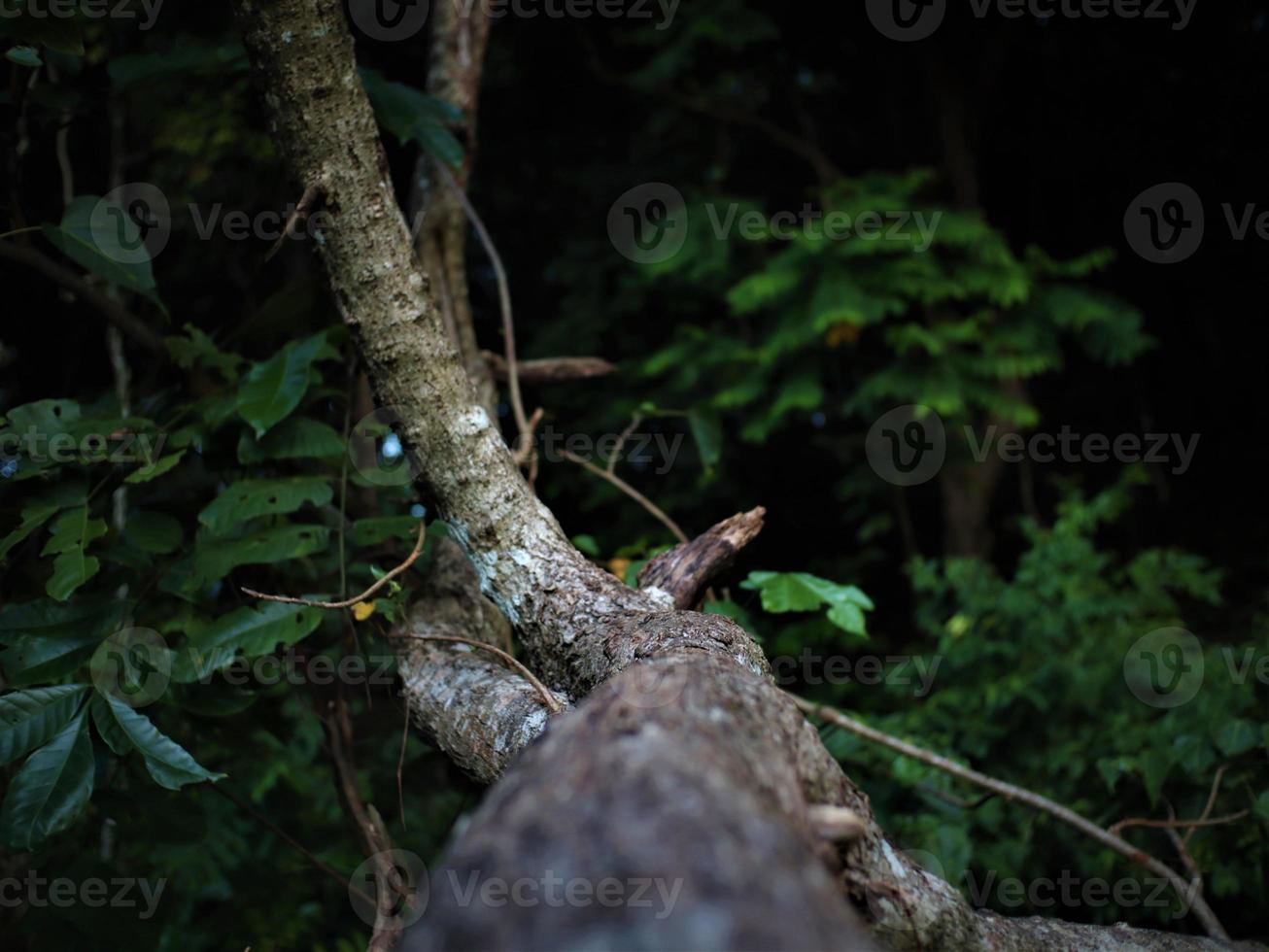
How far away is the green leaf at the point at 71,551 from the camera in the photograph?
4.86ft

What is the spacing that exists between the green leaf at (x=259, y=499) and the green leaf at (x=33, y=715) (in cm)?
34

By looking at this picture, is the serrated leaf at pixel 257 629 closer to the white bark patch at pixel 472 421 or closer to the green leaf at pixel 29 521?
the green leaf at pixel 29 521

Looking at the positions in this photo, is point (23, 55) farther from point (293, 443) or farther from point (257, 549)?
point (257, 549)

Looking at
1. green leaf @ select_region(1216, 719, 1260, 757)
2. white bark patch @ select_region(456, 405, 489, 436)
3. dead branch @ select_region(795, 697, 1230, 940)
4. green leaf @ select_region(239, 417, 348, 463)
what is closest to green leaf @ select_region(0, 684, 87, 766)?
green leaf @ select_region(239, 417, 348, 463)

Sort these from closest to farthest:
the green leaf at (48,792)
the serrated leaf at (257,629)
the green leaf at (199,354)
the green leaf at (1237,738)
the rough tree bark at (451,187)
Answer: the green leaf at (48,792) < the serrated leaf at (257,629) < the green leaf at (1237,738) < the green leaf at (199,354) < the rough tree bark at (451,187)

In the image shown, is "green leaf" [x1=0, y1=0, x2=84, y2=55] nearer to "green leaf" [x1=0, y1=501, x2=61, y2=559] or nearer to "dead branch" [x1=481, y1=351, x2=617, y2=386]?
"green leaf" [x1=0, y1=501, x2=61, y2=559]

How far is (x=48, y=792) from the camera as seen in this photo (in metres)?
1.36

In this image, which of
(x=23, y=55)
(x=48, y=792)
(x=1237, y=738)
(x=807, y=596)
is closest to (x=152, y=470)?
(x=48, y=792)

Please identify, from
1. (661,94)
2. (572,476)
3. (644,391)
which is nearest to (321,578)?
(572,476)

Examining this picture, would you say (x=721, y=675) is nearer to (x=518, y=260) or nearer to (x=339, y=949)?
(x=339, y=949)

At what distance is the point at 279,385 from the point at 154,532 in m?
0.37

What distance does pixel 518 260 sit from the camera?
460 centimetres

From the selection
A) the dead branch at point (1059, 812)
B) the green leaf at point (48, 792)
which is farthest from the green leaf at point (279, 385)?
the dead branch at point (1059, 812)

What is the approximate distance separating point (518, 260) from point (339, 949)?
3096 millimetres
